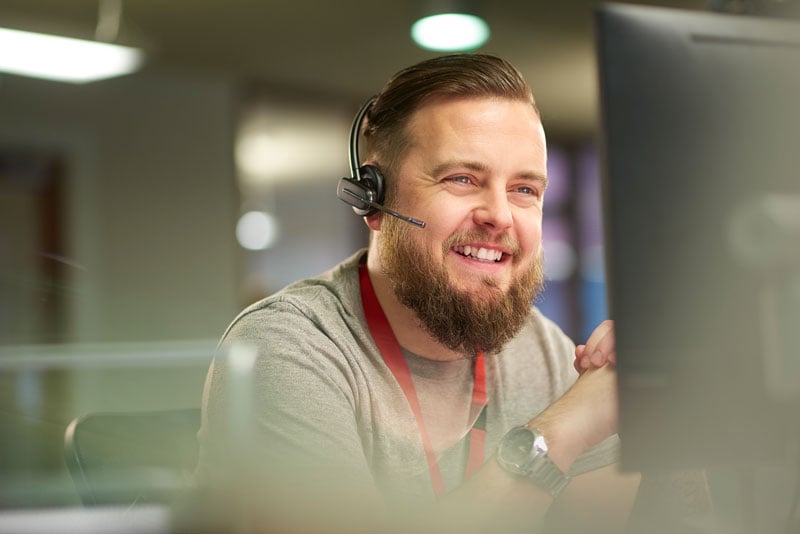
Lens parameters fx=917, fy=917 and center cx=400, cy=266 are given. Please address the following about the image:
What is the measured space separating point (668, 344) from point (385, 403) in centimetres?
44

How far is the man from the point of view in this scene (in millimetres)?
936

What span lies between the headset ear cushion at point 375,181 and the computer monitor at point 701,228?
1.46ft

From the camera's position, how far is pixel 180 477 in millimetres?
1084

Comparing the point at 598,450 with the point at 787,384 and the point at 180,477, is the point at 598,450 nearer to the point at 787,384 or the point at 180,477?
the point at 787,384

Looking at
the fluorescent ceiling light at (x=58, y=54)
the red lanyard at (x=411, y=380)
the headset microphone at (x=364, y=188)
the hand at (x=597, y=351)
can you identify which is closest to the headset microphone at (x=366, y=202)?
the headset microphone at (x=364, y=188)

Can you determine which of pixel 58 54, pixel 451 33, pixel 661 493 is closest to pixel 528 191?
pixel 661 493

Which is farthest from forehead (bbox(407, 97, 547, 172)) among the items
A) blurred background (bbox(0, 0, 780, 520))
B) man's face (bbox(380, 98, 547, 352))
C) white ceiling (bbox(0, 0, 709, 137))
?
blurred background (bbox(0, 0, 780, 520))

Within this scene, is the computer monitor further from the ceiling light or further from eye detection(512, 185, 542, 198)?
the ceiling light

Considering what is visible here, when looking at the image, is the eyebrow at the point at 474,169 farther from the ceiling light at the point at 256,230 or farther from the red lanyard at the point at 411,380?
the ceiling light at the point at 256,230

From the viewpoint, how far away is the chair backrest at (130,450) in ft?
3.56

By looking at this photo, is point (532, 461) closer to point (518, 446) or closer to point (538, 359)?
point (518, 446)

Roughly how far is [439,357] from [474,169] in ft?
0.82

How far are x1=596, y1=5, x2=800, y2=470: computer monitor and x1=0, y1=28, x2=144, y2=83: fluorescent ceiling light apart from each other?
261 cm

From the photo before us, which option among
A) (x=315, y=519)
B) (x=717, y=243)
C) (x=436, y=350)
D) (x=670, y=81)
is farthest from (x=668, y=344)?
(x=436, y=350)
